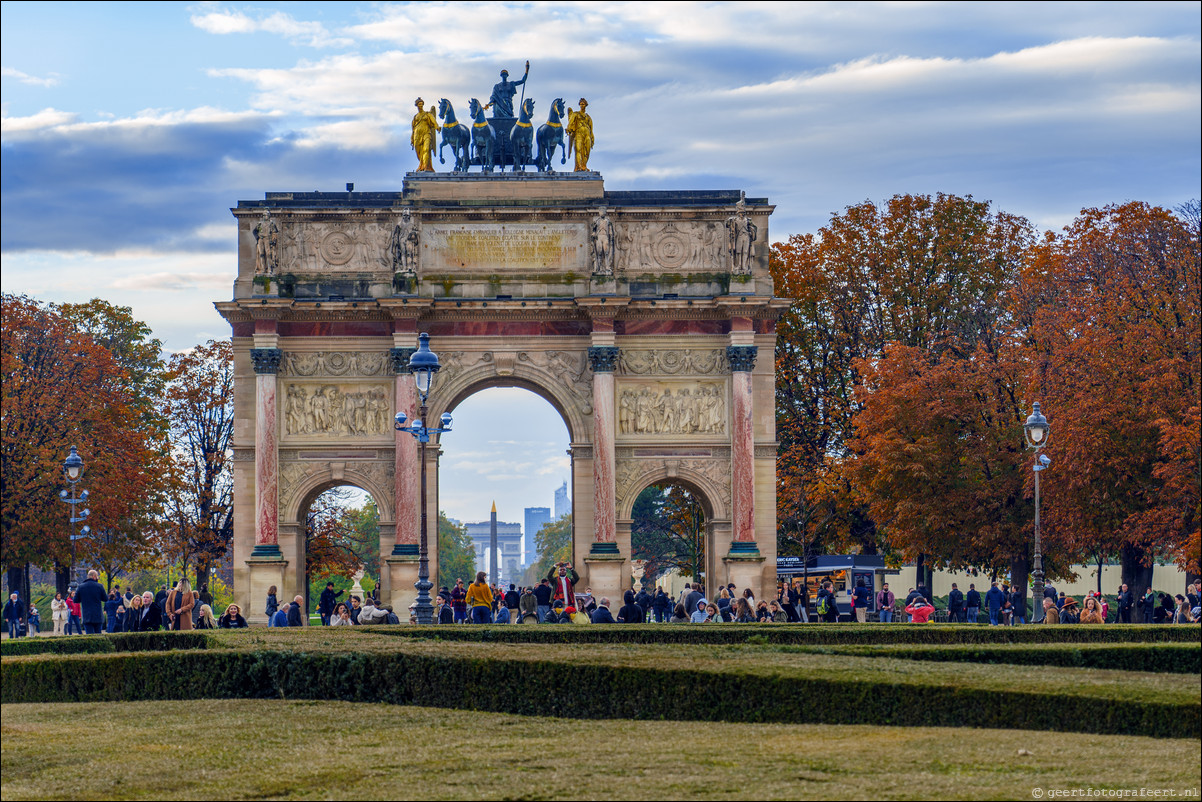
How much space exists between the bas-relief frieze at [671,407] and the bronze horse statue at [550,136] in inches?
310

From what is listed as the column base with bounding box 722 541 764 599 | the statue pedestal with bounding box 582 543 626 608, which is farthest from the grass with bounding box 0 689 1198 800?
the column base with bounding box 722 541 764 599

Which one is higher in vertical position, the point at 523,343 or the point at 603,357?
the point at 523,343

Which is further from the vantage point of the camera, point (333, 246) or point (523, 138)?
point (523, 138)

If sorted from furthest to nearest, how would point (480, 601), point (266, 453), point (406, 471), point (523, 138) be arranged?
point (523, 138) < point (266, 453) < point (406, 471) < point (480, 601)

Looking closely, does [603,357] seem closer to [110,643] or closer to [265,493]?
[265,493]

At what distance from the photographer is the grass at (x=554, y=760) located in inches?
481

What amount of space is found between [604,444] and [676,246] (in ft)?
22.2

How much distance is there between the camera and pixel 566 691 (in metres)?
18.7

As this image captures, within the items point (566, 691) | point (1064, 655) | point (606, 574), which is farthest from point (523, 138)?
point (566, 691)

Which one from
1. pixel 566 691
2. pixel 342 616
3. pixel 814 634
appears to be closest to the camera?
pixel 566 691

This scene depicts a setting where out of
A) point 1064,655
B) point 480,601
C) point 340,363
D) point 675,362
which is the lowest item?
point 1064,655

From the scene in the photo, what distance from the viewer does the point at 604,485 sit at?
51344mm

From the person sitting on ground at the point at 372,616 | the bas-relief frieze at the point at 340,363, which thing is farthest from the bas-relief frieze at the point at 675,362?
the person sitting on ground at the point at 372,616

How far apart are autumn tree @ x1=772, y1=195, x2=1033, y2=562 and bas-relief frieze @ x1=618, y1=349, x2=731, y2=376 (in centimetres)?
977
